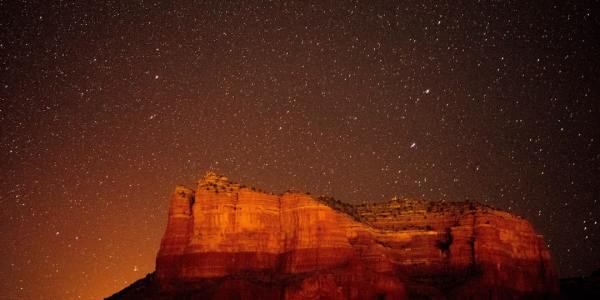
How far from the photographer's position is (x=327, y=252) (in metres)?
66.6

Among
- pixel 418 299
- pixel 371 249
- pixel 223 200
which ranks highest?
pixel 223 200

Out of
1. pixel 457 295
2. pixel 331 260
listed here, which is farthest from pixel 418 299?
pixel 331 260

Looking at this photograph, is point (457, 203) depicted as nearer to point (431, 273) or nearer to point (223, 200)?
point (431, 273)

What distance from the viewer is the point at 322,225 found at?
68.1m

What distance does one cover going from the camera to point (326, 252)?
2623 inches

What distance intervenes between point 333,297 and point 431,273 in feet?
50.1

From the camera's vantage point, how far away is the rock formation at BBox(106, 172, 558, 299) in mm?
63688

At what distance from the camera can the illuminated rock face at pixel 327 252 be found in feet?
209

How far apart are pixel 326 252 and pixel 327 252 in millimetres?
115

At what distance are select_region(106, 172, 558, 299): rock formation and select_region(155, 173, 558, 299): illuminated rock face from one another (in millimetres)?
107

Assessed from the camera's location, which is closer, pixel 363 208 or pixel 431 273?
pixel 431 273

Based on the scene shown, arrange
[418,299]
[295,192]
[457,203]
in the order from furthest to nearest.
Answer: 1. [457,203]
2. [295,192]
3. [418,299]

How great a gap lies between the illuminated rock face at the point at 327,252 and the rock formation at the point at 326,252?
0.35 ft

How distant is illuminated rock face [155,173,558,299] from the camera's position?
63.7 metres
